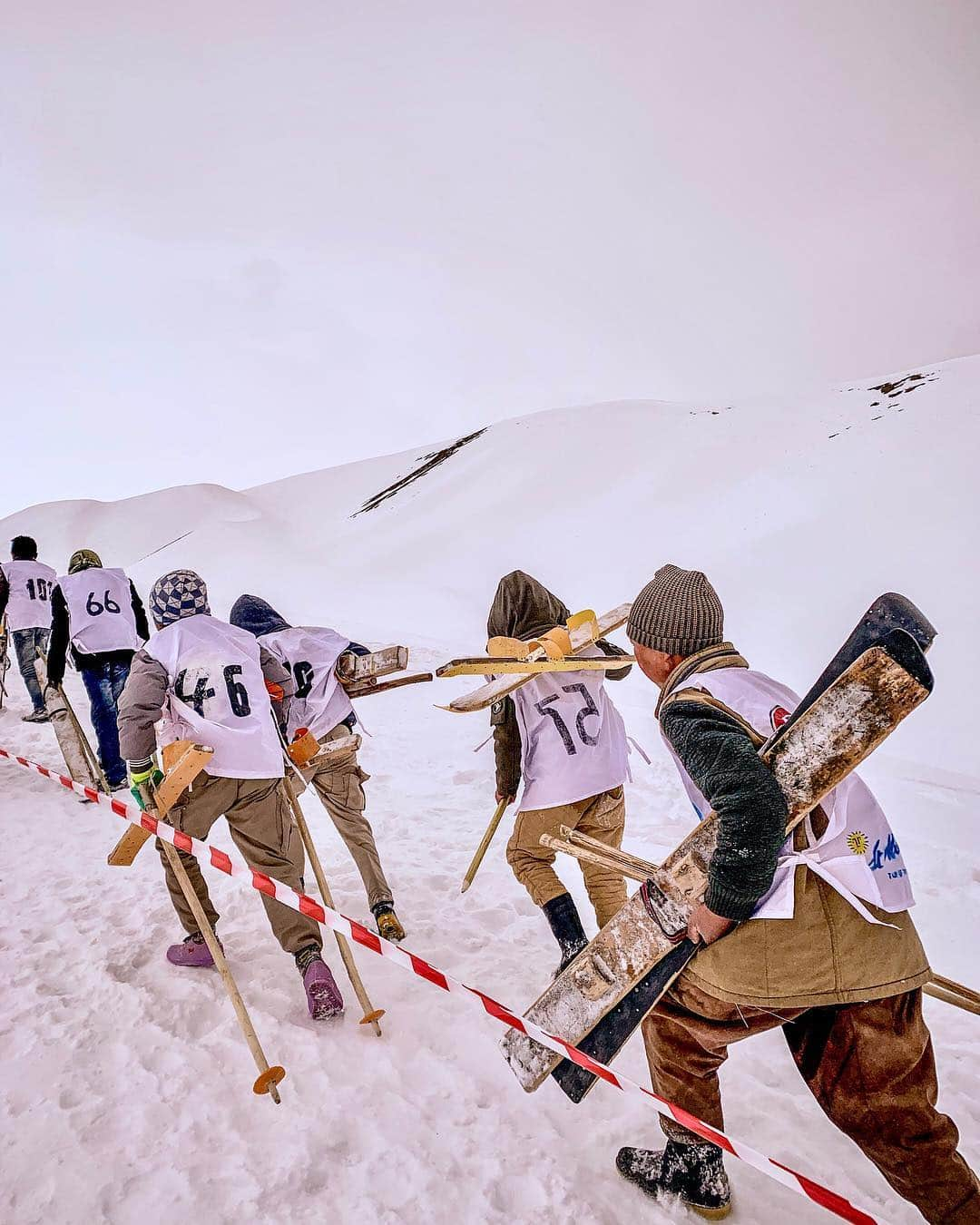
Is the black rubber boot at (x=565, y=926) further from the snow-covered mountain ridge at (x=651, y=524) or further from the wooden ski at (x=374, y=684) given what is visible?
the snow-covered mountain ridge at (x=651, y=524)

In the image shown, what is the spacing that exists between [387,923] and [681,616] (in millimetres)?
2505

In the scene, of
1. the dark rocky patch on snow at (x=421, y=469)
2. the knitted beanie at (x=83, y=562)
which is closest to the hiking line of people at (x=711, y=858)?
the knitted beanie at (x=83, y=562)

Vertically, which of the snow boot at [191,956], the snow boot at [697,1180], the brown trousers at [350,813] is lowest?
the snow boot at [697,1180]

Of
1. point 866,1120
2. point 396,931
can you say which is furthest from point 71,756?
point 866,1120

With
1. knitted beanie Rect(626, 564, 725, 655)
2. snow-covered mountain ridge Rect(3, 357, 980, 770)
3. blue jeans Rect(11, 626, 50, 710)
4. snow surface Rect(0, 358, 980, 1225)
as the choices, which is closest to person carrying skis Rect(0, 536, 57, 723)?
blue jeans Rect(11, 626, 50, 710)

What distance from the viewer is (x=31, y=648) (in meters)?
7.11

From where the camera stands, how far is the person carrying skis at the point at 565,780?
2.96m

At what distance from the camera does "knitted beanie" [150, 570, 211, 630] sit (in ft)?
10.7

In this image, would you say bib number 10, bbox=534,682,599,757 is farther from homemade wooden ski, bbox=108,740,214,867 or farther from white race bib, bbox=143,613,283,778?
homemade wooden ski, bbox=108,740,214,867

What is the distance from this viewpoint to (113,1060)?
8.62 ft

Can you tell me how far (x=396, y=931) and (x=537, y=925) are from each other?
2.54 feet

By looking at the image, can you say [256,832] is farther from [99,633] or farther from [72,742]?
[72,742]

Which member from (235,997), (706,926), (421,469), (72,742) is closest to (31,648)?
(72,742)

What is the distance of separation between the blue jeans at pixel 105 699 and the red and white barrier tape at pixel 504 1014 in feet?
7.11
